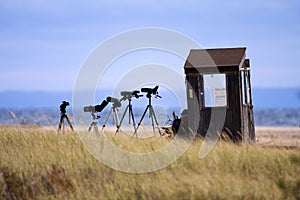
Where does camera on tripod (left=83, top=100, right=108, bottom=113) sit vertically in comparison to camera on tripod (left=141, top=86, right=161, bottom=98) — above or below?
below

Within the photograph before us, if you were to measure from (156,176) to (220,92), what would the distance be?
219 inches

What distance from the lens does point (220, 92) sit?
17547 millimetres

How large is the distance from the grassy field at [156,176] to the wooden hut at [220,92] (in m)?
2.77

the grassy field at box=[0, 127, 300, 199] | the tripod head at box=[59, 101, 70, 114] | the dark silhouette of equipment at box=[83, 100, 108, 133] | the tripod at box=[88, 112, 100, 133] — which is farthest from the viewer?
the tripod head at box=[59, 101, 70, 114]

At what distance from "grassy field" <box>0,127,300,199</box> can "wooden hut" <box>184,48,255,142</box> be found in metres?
2.77

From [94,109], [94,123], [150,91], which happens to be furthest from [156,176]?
[150,91]

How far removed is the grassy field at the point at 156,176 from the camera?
1143 centimetres

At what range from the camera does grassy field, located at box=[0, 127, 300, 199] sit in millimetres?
11430

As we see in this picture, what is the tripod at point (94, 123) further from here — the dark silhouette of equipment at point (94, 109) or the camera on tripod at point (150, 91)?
the camera on tripod at point (150, 91)

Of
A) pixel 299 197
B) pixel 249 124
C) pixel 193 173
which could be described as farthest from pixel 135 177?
pixel 249 124

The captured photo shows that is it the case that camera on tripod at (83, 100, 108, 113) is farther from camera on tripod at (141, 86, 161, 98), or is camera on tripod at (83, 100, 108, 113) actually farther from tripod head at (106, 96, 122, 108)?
camera on tripod at (141, 86, 161, 98)

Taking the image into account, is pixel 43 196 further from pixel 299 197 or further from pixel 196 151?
pixel 299 197

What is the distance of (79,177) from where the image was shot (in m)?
12.7

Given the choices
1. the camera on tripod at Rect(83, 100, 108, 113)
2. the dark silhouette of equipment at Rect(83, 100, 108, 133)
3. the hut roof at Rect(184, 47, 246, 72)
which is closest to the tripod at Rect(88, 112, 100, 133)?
the dark silhouette of equipment at Rect(83, 100, 108, 133)
